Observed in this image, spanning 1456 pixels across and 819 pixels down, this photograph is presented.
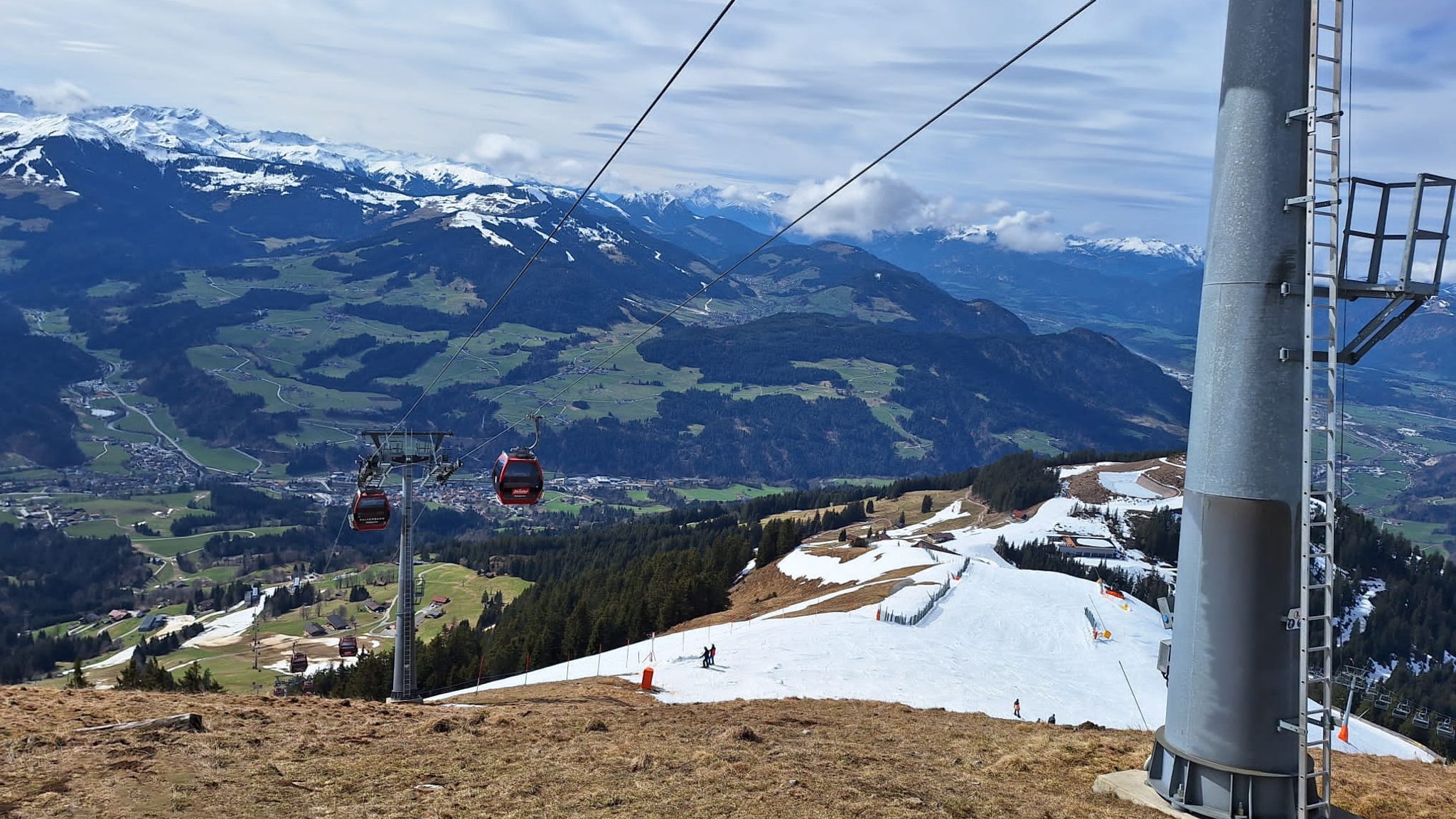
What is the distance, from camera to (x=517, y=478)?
103 ft

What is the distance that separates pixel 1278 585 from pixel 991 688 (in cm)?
2699

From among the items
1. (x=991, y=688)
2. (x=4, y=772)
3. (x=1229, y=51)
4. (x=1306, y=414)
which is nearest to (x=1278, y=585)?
(x=1306, y=414)

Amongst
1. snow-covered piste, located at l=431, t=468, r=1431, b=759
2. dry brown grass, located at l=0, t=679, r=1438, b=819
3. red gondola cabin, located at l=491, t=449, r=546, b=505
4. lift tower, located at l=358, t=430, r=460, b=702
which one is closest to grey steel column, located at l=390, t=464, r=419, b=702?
lift tower, located at l=358, t=430, r=460, b=702

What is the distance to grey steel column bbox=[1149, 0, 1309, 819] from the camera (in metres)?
10.4

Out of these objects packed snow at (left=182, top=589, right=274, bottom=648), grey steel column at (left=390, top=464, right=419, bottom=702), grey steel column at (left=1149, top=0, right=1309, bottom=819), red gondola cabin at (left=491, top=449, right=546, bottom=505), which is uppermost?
grey steel column at (left=1149, top=0, right=1309, bottom=819)

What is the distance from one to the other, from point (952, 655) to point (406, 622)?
74.5 ft

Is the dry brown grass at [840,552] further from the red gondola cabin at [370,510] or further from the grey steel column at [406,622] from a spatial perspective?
the grey steel column at [406,622]

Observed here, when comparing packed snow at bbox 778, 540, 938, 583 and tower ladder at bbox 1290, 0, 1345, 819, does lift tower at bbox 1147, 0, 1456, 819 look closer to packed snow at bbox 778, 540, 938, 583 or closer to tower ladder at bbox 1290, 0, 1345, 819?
tower ladder at bbox 1290, 0, 1345, 819

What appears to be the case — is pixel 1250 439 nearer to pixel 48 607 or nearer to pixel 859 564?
pixel 859 564

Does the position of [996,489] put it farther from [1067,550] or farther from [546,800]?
[546,800]

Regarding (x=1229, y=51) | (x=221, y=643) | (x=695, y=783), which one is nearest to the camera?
(x=1229, y=51)

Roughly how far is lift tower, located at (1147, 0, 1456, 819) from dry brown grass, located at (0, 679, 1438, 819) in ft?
5.47

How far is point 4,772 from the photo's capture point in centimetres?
1266

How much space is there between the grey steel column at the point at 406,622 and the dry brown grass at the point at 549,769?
34.8 feet
